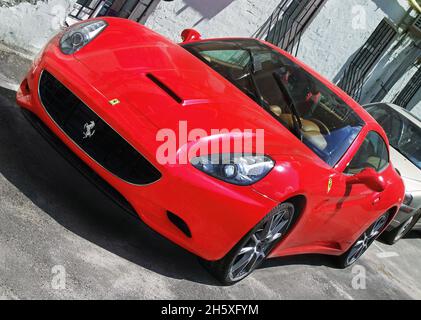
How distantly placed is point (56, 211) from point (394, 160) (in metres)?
5.31

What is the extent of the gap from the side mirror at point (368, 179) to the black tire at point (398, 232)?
335cm

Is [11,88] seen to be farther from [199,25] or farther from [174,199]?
[199,25]

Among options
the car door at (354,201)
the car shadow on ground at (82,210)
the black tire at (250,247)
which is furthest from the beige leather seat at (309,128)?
the car shadow on ground at (82,210)

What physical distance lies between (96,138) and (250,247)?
50.2 inches

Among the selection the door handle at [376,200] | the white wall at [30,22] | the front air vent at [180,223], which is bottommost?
the white wall at [30,22]

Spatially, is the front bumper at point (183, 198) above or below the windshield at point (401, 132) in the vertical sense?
below

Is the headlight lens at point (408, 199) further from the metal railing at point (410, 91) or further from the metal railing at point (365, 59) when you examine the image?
the metal railing at point (410, 91)

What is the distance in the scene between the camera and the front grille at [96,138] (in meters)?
3.96

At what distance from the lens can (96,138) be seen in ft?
13.5

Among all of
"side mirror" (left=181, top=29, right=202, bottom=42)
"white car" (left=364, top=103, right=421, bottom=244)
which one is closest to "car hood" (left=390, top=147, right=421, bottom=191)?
"white car" (left=364, top=103, right=421, bottom=244)

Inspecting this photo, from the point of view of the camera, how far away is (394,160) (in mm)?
8328

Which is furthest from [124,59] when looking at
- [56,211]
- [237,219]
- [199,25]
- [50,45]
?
[199,25]

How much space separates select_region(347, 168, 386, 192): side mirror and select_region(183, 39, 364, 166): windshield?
22cm

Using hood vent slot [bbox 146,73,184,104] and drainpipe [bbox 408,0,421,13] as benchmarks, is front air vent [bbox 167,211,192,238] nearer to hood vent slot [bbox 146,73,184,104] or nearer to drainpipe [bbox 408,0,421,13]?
hood vent slot [bbox 146,73,184,104]
